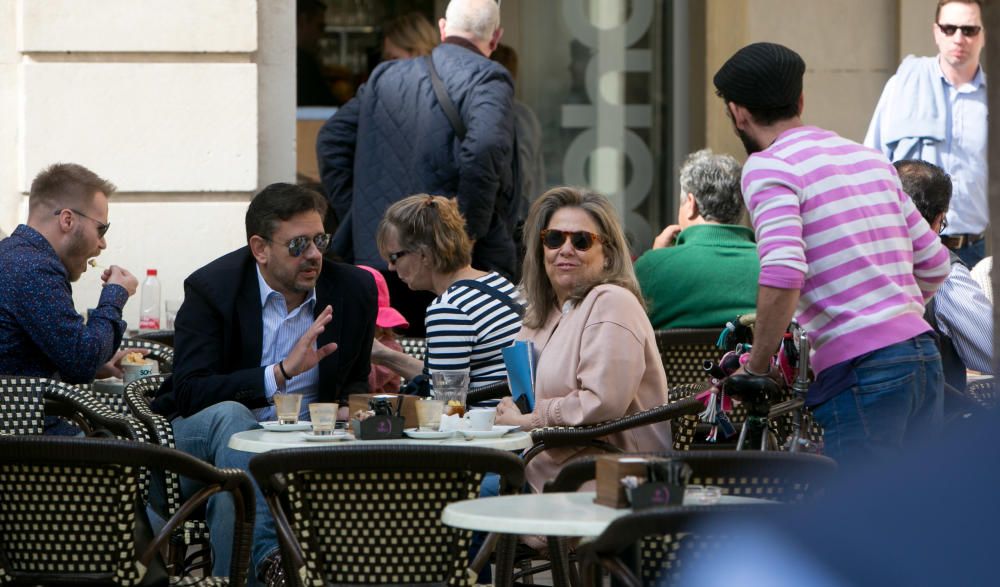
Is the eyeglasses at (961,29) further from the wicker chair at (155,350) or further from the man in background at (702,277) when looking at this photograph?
the wicker chair at (155,350)

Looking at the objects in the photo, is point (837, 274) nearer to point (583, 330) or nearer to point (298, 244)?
point (583, 330)

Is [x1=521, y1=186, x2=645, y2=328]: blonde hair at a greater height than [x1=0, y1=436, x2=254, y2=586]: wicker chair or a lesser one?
greater

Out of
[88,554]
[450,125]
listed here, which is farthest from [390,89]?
[88,554]

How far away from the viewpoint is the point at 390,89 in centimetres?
765

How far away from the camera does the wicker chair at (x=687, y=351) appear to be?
6270 millimetres

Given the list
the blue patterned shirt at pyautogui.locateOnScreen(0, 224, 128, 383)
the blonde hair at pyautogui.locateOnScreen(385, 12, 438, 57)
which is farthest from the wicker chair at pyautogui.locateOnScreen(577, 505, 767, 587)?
the blonde hair at pyautogui.locateOnScreen(385, 12, 438, 57)

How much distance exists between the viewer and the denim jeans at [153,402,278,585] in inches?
185

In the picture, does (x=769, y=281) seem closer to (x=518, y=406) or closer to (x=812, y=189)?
(x=812, y=189)

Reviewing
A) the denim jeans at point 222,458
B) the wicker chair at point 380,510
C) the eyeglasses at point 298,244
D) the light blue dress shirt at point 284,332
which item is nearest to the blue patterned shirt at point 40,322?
the denim jeans at point 222,458

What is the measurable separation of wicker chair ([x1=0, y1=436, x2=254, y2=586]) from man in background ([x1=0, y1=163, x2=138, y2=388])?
5.20 ft

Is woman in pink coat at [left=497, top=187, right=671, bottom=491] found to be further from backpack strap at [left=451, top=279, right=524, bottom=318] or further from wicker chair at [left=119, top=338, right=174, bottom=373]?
wicker chair at [left=119, top=338, right=174, bottom=373]

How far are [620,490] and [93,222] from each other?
295cm

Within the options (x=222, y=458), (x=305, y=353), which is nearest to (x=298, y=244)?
(x=305, y=353)

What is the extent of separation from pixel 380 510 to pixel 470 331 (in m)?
1.95
